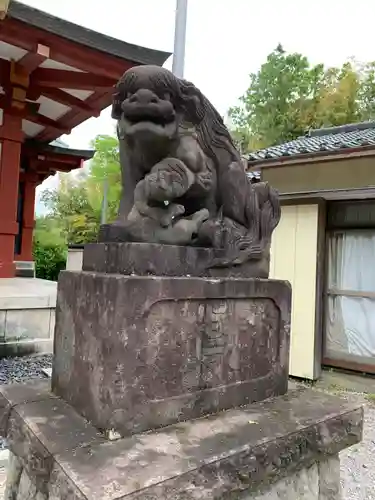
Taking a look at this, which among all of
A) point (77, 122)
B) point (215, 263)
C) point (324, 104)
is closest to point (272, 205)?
point (215, 263)

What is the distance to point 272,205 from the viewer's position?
2037 mm

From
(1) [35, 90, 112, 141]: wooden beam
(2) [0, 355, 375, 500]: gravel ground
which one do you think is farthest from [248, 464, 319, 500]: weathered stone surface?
(1) [35, 90, 112, 141]: wooden beam

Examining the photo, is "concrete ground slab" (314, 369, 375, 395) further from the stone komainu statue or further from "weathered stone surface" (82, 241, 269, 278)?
"weathered stone surface" (82, 241, 269, 278)

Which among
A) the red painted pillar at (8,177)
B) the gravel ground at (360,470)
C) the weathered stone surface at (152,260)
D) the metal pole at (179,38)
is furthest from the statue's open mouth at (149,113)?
the red painted pillar at (8,177)

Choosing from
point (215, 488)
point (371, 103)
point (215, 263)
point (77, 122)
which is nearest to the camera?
point (215, 488)

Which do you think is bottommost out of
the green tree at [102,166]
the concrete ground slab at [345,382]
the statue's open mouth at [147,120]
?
the concrete ground slab at [345,382]

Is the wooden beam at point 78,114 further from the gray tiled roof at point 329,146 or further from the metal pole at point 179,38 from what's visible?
the gray tiled roof at point 329,146

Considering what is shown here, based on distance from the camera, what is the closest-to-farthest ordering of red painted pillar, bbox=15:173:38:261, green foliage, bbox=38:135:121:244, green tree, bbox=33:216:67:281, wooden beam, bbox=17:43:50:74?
wooden beam, bbox=17:43:50:74 < red painted pillar, bbox=15:173:38:261 < green tree, bbox=33:216:67:281 < green foliage, bbox=38:135:121:244

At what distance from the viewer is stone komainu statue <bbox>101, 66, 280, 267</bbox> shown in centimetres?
161

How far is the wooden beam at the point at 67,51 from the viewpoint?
13.7 ft

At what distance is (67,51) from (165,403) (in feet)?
14.4

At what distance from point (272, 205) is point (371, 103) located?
1617 centimetres

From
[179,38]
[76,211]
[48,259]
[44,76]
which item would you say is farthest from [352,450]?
[76,211]

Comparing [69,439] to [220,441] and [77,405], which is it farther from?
[220,441]
